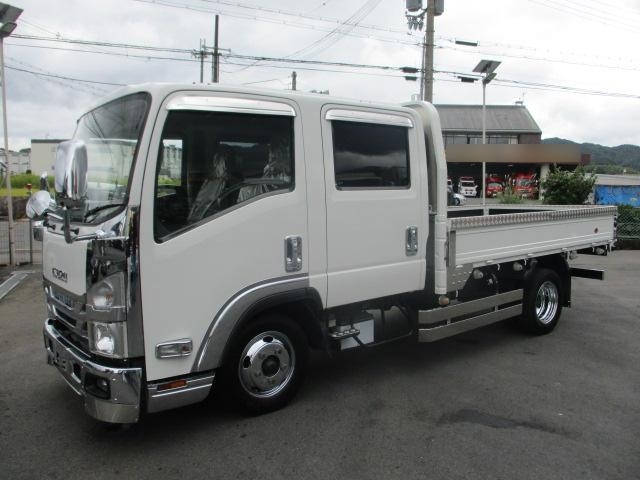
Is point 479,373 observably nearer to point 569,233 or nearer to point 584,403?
point 584,403

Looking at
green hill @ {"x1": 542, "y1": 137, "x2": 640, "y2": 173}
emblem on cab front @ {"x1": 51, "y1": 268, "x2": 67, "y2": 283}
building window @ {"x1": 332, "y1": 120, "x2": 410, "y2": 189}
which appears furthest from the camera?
green hill @ {"x1": 542, "y1": 137, "x2": 640, "y2": 173}

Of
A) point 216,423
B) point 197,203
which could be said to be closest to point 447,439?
point 216,423

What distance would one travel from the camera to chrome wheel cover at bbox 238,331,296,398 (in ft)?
12.8

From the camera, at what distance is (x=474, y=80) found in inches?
887

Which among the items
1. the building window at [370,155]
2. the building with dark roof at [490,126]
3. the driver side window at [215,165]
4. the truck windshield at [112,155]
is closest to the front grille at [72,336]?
the truck windshield at [112,155]

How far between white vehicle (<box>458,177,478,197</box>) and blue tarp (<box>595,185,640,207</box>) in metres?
23.2

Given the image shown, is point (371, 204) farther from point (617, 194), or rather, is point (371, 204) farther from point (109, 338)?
point (617, 194)

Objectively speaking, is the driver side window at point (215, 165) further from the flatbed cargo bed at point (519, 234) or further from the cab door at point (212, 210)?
the flatbed cargo bed at point (519, 234)

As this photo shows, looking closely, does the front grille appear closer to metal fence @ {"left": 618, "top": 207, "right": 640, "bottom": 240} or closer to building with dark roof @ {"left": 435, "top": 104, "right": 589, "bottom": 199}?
metal fence @ {"left": 618, "top": 207, "right": 640, "bottom": 240}

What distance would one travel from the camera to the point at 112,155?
11.8 ft

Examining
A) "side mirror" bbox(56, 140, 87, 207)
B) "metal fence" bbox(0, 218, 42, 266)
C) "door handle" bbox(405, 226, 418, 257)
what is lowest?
"metal fence" bbox(0, 218, 42, 266)

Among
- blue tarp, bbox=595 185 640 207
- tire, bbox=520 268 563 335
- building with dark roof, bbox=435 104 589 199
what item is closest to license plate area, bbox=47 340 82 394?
tire, bbox=520 268 563 335

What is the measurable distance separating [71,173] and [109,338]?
3.41ft

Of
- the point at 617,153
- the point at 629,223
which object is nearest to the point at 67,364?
the point at 629,223
